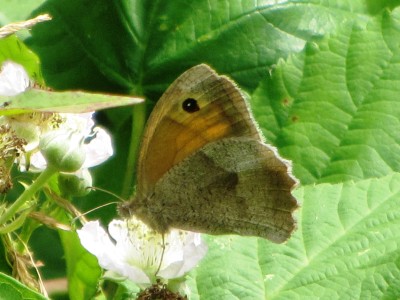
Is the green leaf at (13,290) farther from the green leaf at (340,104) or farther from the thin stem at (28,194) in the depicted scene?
the green leaf at (340,104)

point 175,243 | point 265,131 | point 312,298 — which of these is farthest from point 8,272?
point 265,131

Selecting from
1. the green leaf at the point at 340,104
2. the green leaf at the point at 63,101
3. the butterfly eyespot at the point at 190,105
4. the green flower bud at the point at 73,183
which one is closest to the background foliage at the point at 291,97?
the green leaf at the point at 340,104

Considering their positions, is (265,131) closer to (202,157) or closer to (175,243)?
(202,157)

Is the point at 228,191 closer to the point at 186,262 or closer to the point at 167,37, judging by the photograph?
the point at 186,262

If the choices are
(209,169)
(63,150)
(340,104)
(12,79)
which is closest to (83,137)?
(63,150)

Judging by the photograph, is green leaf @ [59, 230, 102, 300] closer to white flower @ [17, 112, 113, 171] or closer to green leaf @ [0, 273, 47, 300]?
white flower @ [17, 112, 113, 171]

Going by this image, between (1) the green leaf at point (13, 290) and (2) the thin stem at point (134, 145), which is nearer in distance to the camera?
(1) the green leaf at point (13, 290)
